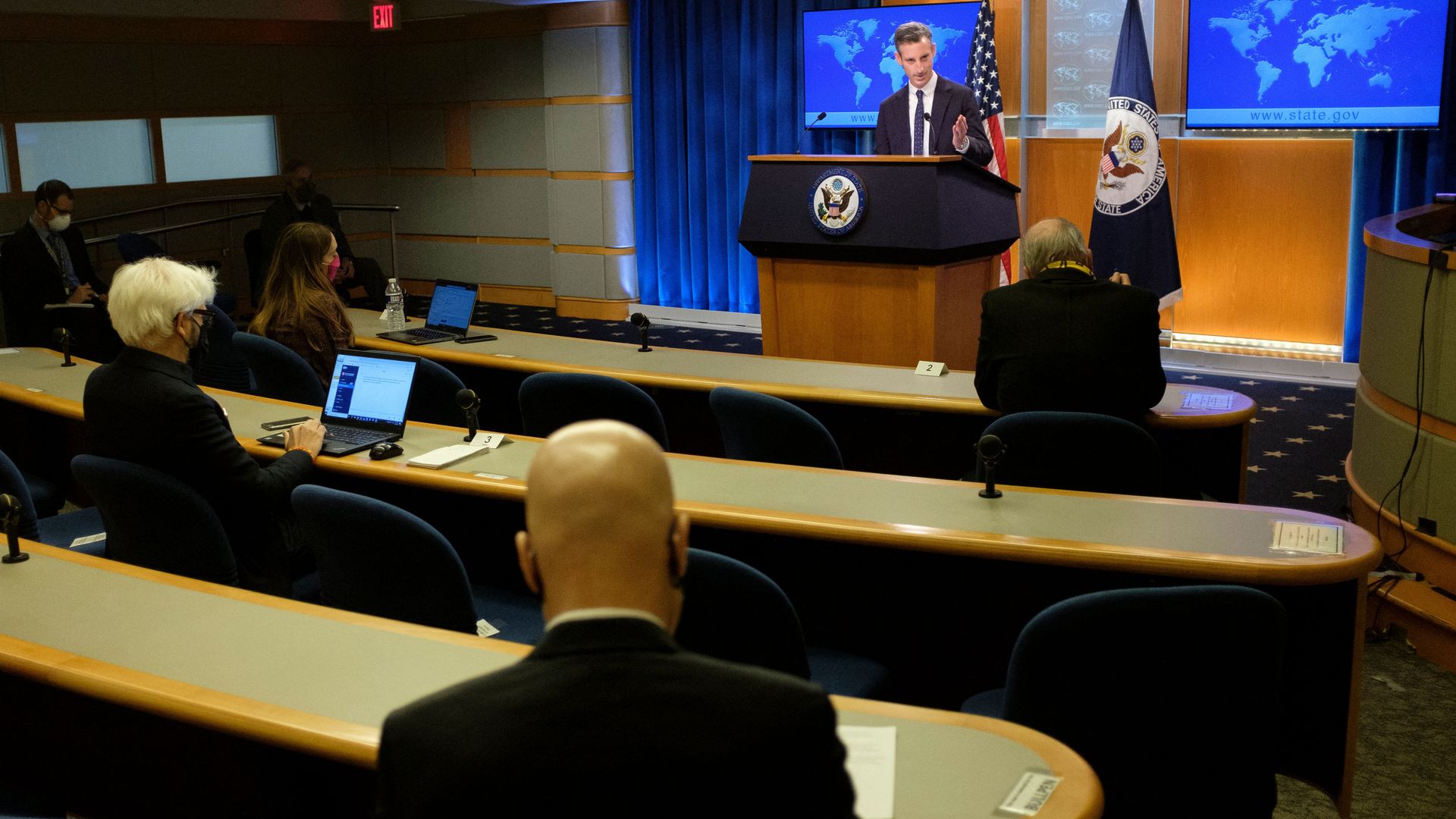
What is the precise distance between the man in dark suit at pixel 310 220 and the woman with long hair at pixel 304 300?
3.94 m

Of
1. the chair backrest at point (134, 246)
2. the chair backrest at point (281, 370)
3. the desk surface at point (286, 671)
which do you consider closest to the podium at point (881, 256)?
the chair backrest at point (281, 370)

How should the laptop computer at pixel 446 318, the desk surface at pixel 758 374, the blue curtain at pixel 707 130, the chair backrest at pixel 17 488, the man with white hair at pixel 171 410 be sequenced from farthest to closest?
1. the blue curtain at pixel 707 130
2. the laptop computer at pixel 446 318
3. the desk surface at pixel 758 374
4. the chair backrest at pixel 17 488
5. the man with white hair at pixel 171 410

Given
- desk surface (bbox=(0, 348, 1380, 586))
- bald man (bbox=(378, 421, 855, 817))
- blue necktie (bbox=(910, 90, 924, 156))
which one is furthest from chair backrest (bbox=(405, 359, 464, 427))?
bald man (bbox=(378, 421, 855, 817))

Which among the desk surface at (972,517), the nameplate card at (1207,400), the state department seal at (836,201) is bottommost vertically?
the desk surface at (972,517)

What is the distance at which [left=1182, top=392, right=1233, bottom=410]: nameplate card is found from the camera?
3.88 metres

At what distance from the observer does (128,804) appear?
2.54m

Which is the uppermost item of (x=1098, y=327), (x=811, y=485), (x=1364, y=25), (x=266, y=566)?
(x=1364, y=25)

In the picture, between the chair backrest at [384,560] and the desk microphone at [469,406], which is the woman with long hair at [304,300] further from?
the chair backrest at [384,560]

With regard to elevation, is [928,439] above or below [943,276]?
below

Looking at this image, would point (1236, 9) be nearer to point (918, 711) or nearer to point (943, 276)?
point (943, 276)

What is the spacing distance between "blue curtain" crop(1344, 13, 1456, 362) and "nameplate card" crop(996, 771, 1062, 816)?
228 inches

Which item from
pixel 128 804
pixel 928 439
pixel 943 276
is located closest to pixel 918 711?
pixel 128 804

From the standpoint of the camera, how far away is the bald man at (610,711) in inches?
44.6

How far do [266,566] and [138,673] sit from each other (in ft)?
4.02
